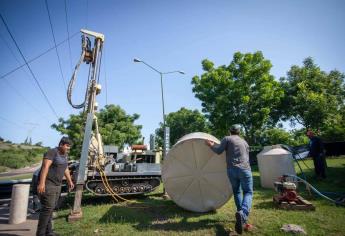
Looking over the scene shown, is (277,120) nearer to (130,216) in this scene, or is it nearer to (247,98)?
(247,98)

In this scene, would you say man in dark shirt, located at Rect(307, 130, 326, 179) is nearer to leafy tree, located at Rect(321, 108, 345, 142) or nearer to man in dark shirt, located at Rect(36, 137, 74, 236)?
man in dark shirt, located at Rect(36, 137, 74, 236)

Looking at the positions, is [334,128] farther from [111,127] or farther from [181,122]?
[181,122]

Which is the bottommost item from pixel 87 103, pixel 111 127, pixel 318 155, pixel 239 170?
pixel 239 170

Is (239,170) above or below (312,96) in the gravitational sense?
below

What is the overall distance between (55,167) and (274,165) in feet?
25.9

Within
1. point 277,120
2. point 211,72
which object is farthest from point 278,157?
point 277,120

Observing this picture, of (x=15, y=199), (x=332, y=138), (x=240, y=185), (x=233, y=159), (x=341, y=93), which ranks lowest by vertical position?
→ (x=15, y=199)

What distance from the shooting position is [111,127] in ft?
95.7

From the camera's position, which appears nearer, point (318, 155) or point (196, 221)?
point (196, 221)

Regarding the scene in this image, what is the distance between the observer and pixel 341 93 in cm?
2602

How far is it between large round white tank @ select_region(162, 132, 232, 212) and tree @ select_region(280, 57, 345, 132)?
2231 cm

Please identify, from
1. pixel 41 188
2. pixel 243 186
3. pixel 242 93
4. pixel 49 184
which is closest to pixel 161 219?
pixel 243 186

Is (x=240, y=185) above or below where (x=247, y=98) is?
below

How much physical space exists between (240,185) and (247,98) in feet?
59.9
